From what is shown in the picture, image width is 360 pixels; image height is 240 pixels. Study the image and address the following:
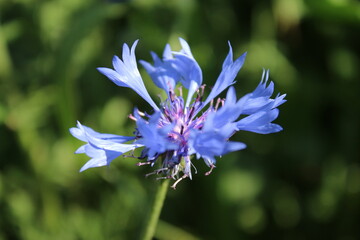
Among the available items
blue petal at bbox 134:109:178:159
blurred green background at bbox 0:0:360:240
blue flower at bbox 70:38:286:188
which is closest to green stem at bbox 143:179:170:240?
blue flower at bbox 70:38:286:188

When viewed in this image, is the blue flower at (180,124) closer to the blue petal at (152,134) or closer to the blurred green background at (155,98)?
the blue petal at (152,134)

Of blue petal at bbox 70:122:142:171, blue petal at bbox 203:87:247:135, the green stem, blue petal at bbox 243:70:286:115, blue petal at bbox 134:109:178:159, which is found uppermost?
blue petal at bbox 243:70:286:115

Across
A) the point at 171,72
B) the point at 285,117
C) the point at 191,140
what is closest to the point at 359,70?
the point at 285,117

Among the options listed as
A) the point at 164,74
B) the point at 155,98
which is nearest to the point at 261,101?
the point at 164,74

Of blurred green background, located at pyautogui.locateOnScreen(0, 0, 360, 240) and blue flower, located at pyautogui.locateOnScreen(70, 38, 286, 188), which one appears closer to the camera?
blue flower, located at pyautogui.locateOnScreen(70, 38, 286, 188)

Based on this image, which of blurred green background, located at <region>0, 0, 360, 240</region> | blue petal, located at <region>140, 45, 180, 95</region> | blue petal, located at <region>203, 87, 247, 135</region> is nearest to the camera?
blue petal, located at <region>203, 87, 247, 135</region>

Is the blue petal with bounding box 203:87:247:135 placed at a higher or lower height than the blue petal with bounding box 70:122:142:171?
higher

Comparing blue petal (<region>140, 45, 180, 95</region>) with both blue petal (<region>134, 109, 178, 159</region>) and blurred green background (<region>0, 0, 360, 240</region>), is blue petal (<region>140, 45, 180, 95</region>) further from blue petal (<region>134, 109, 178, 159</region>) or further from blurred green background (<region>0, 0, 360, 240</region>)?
blurred green background (<region>0, 0, 360, 240</region>)
